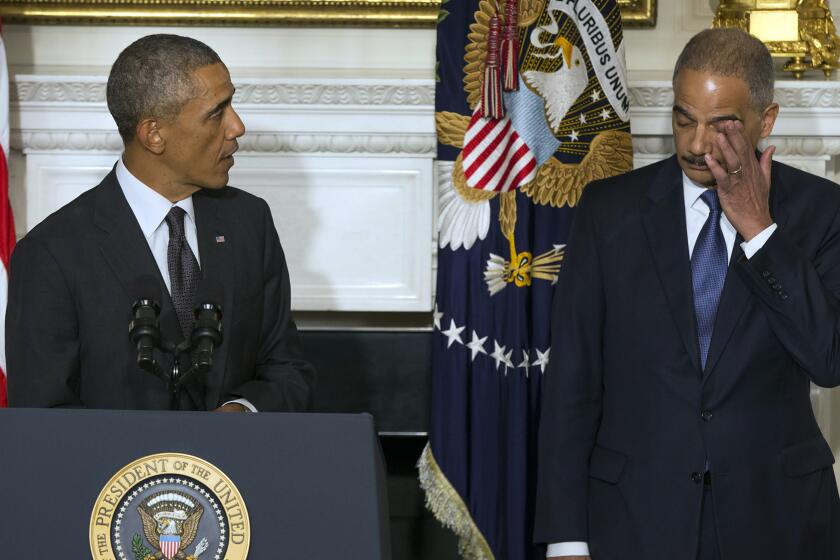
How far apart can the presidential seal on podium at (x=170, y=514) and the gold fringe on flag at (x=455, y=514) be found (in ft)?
6.19

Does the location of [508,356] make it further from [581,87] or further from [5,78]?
[5,78]

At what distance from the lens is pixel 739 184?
7.50 feet

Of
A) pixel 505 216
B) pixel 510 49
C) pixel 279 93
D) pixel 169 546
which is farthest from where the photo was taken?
pixel 279 93

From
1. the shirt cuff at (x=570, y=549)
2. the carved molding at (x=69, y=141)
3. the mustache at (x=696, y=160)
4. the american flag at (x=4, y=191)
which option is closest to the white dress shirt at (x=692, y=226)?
the shirt cuff at (x=570, y=549)

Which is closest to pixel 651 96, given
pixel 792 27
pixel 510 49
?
pixel 792 27

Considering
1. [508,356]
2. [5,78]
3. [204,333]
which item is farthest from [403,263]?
[204,333]

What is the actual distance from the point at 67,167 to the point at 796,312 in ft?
8.44

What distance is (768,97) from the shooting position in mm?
2436

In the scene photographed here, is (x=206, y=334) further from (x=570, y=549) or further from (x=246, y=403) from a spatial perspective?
(x=570, y=549)

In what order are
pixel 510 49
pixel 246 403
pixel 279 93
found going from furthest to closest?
pixel 279 93, pixel 510 49, pixel 246 403

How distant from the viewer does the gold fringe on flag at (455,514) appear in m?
3.52

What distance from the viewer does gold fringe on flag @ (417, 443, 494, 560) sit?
352cm

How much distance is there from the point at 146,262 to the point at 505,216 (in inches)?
56.9

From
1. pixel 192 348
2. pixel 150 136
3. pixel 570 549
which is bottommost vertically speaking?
pixel 570 549
